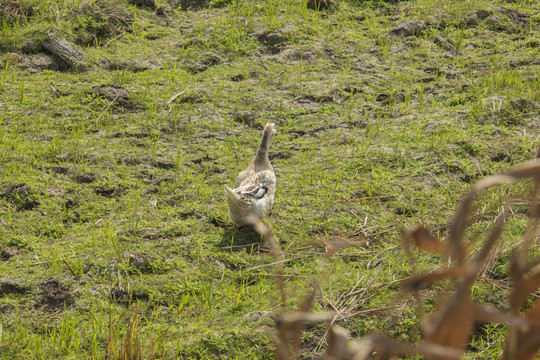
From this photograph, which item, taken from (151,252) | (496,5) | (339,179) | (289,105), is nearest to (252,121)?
(289,105)

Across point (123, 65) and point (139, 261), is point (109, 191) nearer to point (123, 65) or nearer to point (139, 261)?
point (139, 261)

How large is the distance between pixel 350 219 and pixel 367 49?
412cm

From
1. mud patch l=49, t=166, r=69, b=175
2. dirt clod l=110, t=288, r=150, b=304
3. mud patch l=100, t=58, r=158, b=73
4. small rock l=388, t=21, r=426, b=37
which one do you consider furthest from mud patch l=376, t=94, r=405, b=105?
dirt clod l=110, t=288, r=150, b=304

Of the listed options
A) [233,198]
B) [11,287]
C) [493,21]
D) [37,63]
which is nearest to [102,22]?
[37,63]

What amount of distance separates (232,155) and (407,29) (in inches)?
158

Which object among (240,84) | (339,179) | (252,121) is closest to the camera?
(339,179)

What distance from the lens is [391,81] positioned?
304 inches

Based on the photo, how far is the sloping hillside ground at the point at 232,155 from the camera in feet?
12.3

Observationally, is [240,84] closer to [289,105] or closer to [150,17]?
[289,105]

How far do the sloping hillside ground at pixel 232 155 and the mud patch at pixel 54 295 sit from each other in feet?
0.04

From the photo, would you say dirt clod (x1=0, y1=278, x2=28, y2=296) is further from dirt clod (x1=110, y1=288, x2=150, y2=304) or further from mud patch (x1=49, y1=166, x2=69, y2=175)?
mud patch (x1=49, y1=166, x2=69, y2=175)

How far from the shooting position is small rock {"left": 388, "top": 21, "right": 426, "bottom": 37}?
876cm

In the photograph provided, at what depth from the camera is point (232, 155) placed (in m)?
6.26

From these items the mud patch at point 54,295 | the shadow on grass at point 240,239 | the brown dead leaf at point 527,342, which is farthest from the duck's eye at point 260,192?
the brown dead leaf at point 527,342
